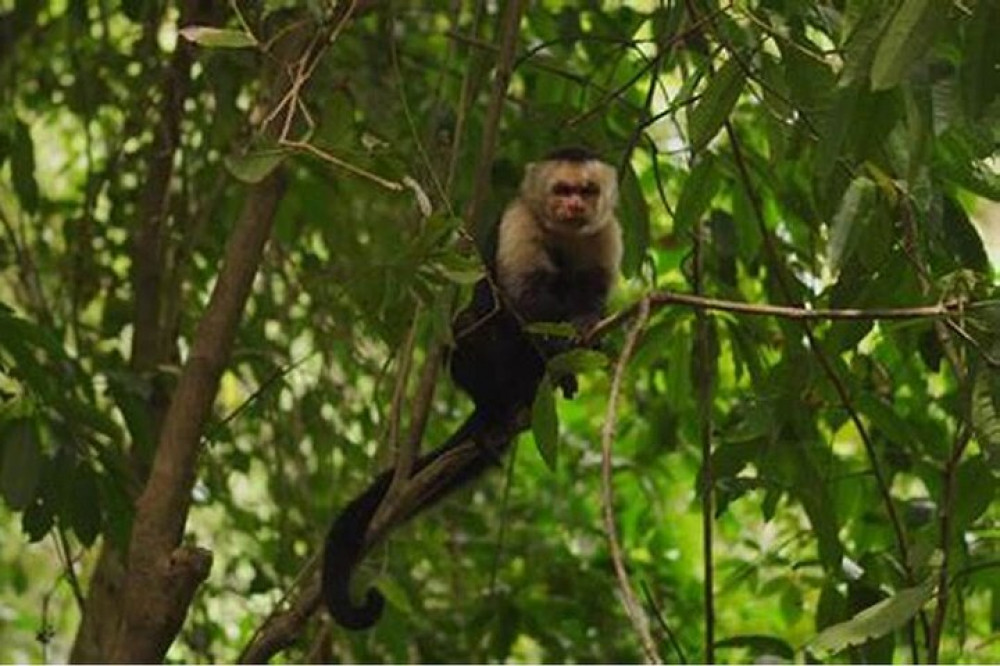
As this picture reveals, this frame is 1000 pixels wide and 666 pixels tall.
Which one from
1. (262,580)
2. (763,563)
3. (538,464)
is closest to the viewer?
(763,563)

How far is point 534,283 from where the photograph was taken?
158 inches

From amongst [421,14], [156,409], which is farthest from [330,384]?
[421,14]

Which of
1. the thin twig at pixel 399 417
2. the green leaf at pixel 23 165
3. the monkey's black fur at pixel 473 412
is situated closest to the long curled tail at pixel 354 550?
the monkey's black fur at pixel 473 412

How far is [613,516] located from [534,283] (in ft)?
6.93

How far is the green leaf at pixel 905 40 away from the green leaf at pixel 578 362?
782 mm

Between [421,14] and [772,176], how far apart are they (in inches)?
69.7

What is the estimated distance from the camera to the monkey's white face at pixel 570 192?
3.83 meters

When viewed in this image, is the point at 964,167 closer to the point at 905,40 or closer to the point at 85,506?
the point at 905,40

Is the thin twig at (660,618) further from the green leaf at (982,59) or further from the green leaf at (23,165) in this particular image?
the green leaf at (23,165)

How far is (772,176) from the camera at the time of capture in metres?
3.30

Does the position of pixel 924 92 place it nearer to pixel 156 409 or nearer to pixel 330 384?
pixel 330 384

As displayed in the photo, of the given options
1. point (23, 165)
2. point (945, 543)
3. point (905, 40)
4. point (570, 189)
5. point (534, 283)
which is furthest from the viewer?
point (534, 283)

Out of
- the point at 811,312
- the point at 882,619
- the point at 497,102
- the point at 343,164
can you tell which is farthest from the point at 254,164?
the point at 882,619

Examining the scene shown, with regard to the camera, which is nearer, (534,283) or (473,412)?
(473,412)
